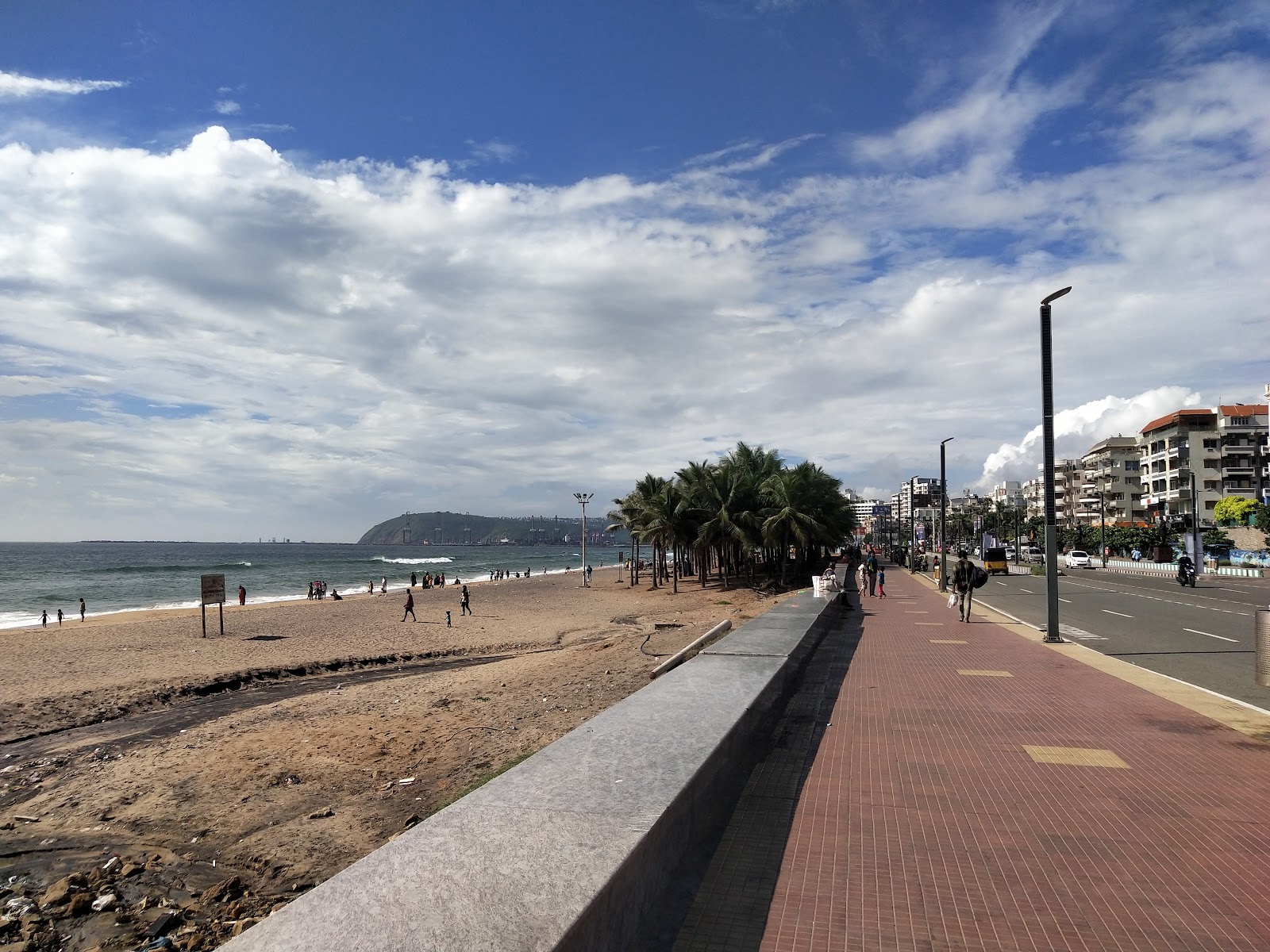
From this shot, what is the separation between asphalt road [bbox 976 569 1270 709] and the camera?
1170cm

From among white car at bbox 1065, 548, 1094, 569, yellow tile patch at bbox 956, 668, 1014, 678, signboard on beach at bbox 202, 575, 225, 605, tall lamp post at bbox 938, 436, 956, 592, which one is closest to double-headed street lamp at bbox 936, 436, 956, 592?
tall lamp post at bbox 938, 436, 956, 592

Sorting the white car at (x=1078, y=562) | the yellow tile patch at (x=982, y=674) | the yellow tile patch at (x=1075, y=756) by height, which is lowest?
the white car at (x=1078, y=562)

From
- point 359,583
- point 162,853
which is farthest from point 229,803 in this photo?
point 359,583

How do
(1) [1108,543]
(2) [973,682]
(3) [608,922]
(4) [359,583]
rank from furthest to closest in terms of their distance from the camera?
(1) [1108,543], (4) [359,583], (2) [973,682], (3) [608,922]

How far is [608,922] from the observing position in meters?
3.01

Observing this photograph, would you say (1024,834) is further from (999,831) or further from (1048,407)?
(1048,407)

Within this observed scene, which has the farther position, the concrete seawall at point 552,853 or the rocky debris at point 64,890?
the rocky debris at point 64,890

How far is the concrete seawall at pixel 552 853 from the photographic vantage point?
271 centimetres

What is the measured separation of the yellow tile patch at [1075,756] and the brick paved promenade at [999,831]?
24 millimetres

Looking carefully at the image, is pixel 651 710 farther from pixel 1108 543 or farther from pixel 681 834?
pixel 1108 543

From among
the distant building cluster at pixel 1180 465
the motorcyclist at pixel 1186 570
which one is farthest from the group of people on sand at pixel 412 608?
the distant building cluster at pixel 1180 465

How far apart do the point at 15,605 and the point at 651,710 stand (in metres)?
65.0

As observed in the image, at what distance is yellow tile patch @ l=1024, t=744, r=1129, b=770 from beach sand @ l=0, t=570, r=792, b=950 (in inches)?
212

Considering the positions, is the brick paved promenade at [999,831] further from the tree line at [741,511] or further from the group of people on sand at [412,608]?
the tree line at [741,511]
